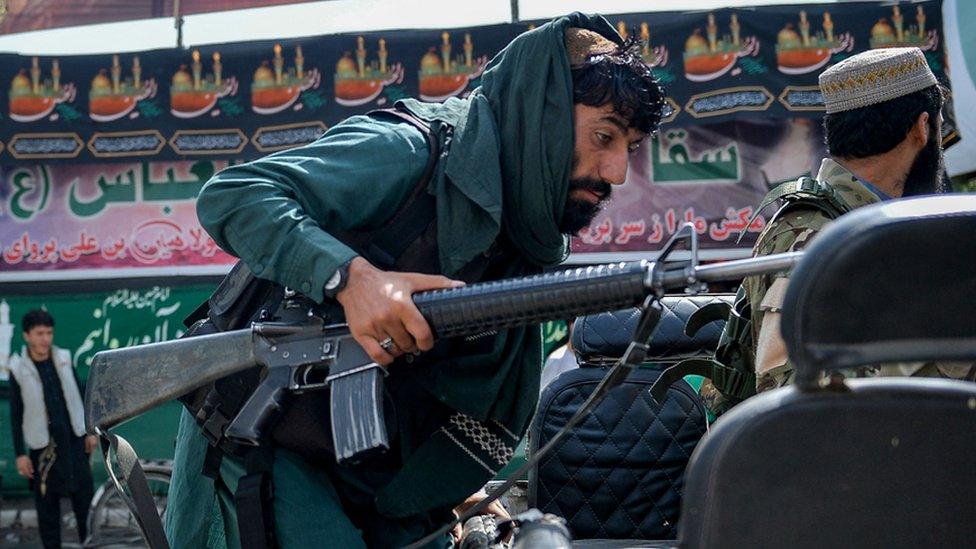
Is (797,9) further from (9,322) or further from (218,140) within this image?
(9,322)

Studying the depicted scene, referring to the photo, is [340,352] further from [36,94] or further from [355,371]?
[36,94]

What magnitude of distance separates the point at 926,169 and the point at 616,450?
1247mm

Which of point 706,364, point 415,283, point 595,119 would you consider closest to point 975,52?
point 706,364

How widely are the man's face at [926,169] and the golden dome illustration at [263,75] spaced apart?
19.2ft

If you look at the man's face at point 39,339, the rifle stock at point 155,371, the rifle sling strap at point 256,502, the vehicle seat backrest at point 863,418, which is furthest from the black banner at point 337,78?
the vehicle seat backrest at point 863,418

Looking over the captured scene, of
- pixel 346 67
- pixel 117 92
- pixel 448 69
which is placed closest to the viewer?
pixel 448 69

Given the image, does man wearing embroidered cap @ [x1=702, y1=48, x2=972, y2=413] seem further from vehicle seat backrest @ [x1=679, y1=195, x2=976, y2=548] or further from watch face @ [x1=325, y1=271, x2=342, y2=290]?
vehicle seat backrest @ [x1=679, y1=195, x2=976, y2=548]

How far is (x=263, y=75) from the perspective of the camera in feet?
26.9

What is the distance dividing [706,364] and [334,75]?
552cm

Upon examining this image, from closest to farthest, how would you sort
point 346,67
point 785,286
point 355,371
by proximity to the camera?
point 355,371, point 785,286, point 346,67

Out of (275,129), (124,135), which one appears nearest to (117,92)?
(124,135)

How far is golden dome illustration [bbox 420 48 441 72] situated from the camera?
7988mm

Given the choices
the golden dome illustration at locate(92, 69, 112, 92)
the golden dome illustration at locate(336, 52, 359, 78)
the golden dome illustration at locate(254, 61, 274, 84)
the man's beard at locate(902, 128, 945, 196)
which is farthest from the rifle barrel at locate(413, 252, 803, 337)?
the golden dome illustration at locate(92, 69, 112, 92)

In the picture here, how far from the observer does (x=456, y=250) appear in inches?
95.3
